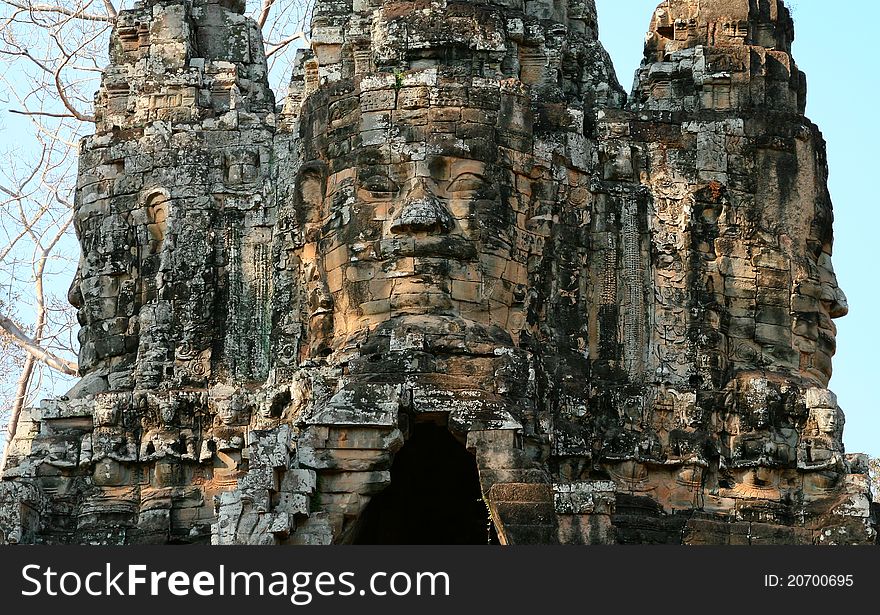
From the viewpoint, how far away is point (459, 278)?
104 ft

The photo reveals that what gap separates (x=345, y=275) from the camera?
31.8m

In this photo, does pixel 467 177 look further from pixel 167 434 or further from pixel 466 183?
pixel 167 434

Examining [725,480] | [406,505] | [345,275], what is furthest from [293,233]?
[725,480]

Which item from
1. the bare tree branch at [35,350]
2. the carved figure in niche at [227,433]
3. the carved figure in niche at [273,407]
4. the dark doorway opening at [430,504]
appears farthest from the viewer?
the bare tree branch at [35,350]

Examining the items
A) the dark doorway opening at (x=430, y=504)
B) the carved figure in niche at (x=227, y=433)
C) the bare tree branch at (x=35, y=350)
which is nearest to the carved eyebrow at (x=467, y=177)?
the dark doorway opening at (x=430, y=504)

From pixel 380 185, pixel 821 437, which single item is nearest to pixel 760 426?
pixel 821 437

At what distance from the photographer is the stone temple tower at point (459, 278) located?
3144 cm

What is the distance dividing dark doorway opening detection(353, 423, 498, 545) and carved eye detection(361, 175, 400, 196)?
10.5 feet

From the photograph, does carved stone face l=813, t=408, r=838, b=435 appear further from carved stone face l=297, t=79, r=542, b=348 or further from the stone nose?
the stone nose

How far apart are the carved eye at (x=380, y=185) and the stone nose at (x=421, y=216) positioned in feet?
1.09

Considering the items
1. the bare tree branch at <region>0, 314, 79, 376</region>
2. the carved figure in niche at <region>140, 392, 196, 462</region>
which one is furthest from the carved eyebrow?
the bare tree branch at <region>0, 314, 79, 376</region>

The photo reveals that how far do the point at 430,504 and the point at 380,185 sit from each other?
4.21 m

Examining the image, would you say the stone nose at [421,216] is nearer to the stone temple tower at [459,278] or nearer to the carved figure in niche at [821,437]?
the stone temple tower at [459,278]

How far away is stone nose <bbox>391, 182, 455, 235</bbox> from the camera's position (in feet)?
103
